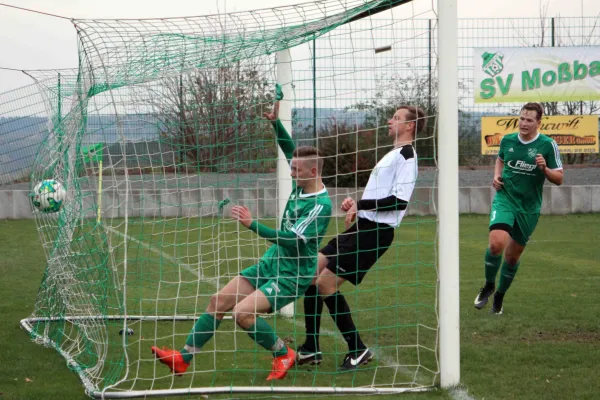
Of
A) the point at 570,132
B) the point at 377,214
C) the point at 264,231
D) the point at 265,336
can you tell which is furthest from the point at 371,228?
the point at 570,132

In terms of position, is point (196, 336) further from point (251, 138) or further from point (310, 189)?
point (251, 138)

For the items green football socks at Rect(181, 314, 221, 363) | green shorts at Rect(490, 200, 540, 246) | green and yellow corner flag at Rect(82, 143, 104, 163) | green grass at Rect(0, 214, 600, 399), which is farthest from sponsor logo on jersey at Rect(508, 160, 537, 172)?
green and yellow corner flag at Rect(82, 143, 104, 163)

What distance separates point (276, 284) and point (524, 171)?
11.1 ft

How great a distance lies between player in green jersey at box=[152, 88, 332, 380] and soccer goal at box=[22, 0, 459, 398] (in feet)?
0.70

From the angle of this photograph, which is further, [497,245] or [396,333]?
[497,245]

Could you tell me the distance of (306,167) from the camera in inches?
224

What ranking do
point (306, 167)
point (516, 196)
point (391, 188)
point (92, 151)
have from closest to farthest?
1. point (306, 167)
2. point (391, 188)
3. point (92, 151)
4. point (516, 196)

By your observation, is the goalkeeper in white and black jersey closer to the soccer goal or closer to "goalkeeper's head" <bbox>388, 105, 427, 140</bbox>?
"goalkeeper's head" <bbox>388, 105, 427, 140</bbox>

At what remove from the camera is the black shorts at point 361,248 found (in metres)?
5.98

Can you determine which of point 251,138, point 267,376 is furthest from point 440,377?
point 251,138

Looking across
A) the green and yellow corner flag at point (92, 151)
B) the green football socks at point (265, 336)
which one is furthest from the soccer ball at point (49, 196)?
the green football socks at point (265, 336)

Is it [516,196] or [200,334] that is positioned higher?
[516,196]

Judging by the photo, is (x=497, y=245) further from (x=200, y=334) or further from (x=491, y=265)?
(x=200, y=334)

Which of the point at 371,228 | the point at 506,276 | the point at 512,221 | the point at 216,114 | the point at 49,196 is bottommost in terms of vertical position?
the point at 506,276
